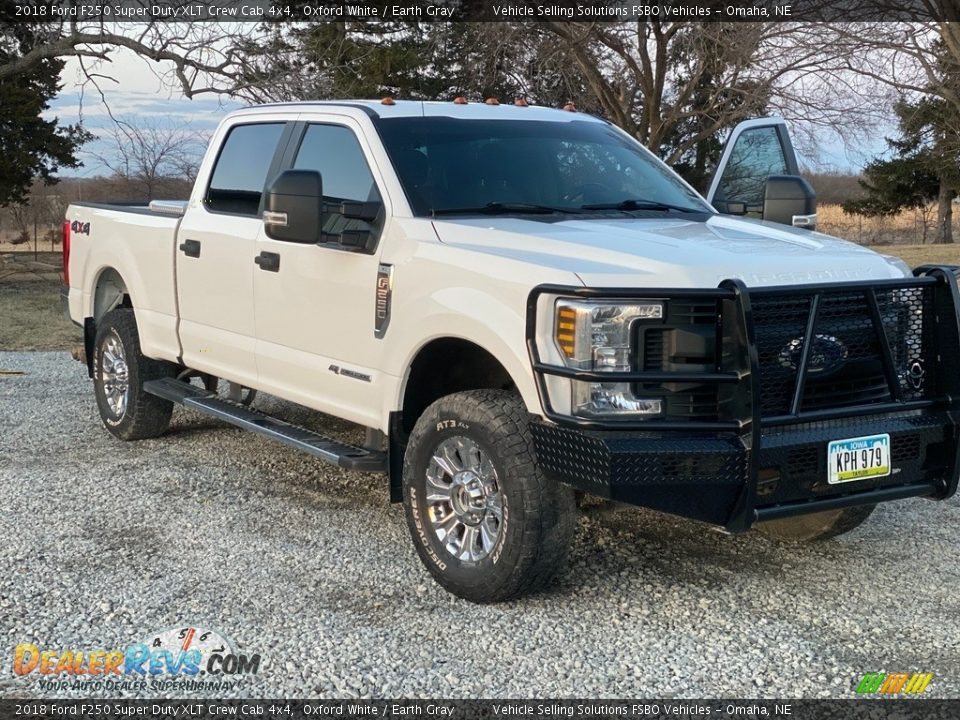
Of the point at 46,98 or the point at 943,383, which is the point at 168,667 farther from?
the point at 46,98

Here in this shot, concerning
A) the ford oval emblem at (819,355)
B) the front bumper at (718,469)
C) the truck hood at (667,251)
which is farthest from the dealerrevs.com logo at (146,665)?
the ford oval emblem at (819,355)

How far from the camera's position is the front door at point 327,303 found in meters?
5.50

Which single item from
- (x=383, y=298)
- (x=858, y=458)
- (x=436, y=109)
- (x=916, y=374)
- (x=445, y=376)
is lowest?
(x=858, y=458)

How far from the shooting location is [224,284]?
21.7 feet

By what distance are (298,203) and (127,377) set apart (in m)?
3.05

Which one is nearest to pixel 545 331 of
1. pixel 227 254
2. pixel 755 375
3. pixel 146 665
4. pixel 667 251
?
pixel 667 251

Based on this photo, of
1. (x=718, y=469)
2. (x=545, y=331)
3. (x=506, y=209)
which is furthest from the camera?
(x=506, y=209)

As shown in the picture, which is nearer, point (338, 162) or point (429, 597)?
point (429, 597)

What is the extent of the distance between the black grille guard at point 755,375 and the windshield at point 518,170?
4.59 ft

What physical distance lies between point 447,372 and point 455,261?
663mm

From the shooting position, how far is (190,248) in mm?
6871

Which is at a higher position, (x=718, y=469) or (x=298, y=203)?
(x=298, y=203)

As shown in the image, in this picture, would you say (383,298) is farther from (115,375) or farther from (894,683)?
(115,375)

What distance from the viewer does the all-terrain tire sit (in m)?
7.77
